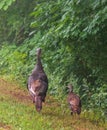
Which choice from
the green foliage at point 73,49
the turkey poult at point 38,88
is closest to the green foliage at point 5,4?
the green foliage at point 73,49

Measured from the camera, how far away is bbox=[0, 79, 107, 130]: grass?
8.62 meters

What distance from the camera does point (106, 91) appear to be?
1098 centimetres

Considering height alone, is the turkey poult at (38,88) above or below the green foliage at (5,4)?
above

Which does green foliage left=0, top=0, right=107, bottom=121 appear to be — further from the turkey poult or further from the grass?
the turkey poult

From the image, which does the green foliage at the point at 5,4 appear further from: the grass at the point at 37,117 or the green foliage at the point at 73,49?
the grass at the point at 37,117

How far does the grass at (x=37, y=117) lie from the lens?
8617 millimetres

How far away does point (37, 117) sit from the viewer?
934 cm

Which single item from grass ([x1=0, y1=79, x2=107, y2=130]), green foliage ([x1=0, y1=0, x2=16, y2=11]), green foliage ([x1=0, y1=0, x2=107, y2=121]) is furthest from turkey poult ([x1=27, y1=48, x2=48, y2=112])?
green foliage ([x1=0, y1=0, x2=16, y2=11])

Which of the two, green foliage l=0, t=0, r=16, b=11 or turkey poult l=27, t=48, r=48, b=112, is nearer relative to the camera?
turkey poult l=27, t=48, r=48, b=112

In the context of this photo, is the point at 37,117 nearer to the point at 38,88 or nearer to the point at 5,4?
the point at 38,88

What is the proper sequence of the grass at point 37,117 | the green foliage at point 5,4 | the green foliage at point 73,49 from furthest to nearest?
the green foliage at point 5,4 < the green foliage at point 73,49 < the grass at point 37,117

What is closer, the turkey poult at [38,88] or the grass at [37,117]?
the grass at [37,117]

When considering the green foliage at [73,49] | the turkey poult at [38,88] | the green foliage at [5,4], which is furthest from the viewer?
the green foliage at [5,4]

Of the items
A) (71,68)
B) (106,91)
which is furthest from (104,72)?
(71,68)
